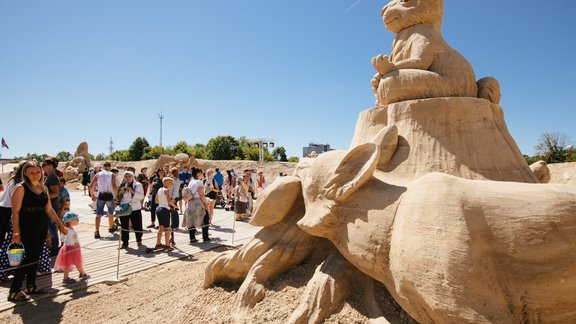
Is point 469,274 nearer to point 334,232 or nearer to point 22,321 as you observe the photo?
point 334,232

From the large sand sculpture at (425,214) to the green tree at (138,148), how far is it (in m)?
45.9

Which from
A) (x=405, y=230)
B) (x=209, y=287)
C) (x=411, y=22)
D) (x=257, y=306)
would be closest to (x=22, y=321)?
(x=209, y=287)

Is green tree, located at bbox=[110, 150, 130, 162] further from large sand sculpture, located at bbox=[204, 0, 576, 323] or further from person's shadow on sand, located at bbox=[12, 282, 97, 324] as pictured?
large sand sculpture, located at bbox=[204, 0, 576, 323]

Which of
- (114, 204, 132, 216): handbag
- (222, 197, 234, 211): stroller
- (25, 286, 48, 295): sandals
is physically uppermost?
(114, 204, 132, 216): handbag

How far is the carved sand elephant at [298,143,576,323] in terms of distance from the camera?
1499 millimetres

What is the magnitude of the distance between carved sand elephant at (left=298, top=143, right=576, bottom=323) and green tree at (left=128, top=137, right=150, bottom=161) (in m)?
46.9

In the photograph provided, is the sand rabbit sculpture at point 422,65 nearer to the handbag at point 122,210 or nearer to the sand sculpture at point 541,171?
the sand sculpture at point 541,171

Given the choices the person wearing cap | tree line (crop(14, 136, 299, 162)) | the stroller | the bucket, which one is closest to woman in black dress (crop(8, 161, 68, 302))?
the bucket

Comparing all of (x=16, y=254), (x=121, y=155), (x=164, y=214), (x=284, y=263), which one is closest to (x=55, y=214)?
(x=16, y=254)

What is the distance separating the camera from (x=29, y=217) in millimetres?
3496

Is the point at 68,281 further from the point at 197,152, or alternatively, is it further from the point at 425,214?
the point at 197,152

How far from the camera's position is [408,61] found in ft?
8.58

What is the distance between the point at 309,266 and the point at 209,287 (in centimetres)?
102

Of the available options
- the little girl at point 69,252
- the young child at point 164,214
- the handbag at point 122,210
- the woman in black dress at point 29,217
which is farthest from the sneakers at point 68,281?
the young child at point 164,214
